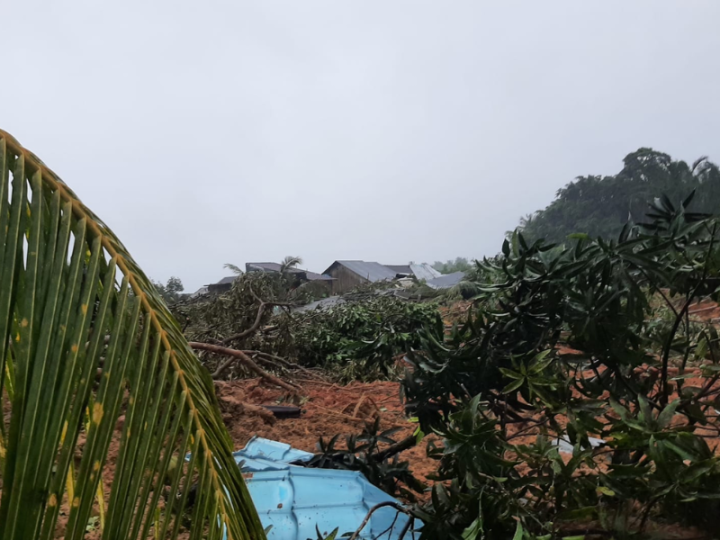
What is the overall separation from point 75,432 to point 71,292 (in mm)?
187

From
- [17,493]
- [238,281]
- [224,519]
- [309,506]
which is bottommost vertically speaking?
[309,506]

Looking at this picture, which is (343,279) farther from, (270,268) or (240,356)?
(240,356)

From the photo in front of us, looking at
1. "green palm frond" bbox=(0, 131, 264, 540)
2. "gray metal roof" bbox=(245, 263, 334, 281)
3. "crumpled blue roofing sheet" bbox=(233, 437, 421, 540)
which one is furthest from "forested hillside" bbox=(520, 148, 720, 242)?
"green palm frond" bbox=(0, 131, 264, 540)

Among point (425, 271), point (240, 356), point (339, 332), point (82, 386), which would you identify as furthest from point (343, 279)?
point (82, 386)

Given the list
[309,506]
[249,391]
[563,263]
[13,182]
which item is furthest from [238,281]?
[13,182]

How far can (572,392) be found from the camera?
1.61 m

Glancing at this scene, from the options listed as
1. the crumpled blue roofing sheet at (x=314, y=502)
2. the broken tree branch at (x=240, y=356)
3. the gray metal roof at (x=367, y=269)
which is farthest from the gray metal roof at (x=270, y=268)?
the crumpled blue roofing sheet at (x=314, y=502)

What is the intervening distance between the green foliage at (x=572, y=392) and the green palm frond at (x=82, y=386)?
0.76 m

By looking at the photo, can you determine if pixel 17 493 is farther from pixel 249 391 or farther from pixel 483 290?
pixel 249 391

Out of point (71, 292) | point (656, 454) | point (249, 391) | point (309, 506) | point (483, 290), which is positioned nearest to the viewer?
point (71, 292)

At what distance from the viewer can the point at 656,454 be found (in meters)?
1.12

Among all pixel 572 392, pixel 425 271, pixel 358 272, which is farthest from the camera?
pixel 425 271

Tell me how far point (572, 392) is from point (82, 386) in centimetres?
150

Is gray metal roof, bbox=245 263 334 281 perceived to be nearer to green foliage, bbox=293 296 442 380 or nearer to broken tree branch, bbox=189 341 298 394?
green foliage, bbox=293 296 442 380
